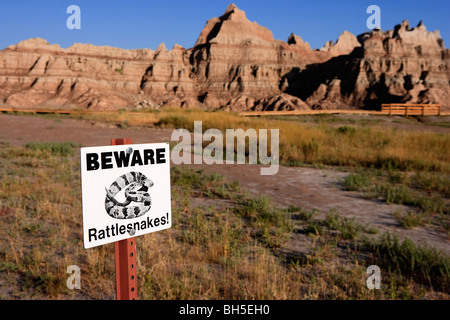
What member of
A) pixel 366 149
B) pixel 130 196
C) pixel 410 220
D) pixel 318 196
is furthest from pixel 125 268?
pixel 366 149

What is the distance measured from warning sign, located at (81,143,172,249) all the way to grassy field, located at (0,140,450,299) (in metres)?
1.44

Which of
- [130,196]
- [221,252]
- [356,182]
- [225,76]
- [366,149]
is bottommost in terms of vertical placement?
[221,252]

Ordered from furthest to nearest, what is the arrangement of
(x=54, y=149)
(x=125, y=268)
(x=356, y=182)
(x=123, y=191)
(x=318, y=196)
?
(x=54, y=149) → (x=356, y=182) → (x=318, y=196) → (x=125, y=268) → (x=123, y=191)

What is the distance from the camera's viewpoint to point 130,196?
7.13 ft

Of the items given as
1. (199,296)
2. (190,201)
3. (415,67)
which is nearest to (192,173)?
(190,201)

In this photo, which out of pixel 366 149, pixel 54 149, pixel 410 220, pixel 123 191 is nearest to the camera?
pixel 123 191

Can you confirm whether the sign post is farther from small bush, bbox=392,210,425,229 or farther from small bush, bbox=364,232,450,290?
small bush, bbox=392,210,425,229

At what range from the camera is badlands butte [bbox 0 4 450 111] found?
69938 millimetres

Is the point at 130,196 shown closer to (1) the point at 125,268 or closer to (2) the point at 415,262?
(1) the point at 125,268

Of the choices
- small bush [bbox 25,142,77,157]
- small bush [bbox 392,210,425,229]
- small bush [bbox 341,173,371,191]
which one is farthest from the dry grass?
small bush [bbox 25,142,77,157]

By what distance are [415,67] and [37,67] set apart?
278 feet

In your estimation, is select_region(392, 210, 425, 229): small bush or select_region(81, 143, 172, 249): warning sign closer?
select_region(81, 143, 172, 249): warning sign

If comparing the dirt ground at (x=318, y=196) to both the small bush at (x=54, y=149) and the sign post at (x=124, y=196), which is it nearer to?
the sign post at (x=124, y=196)

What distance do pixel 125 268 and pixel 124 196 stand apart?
1.76ft
